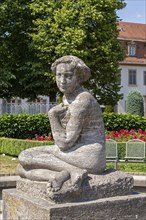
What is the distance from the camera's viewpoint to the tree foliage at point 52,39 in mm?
24938

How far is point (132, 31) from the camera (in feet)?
174

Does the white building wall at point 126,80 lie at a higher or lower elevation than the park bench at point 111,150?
higher

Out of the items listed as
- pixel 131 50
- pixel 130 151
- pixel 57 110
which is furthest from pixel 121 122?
pixel 131 50

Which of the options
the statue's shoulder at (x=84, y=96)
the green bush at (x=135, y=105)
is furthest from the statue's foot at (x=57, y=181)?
the green bush at (x=135, y=105)

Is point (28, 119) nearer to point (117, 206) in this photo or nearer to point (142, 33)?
point (117, 206)

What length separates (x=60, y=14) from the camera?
25.0 meters

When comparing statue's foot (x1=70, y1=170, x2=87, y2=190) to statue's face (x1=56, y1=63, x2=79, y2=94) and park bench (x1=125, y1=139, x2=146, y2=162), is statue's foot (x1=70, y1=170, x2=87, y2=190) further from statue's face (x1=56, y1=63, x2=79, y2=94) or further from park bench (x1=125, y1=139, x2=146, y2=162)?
park bench (x1=125, y1=139, x2=146, y2=162)

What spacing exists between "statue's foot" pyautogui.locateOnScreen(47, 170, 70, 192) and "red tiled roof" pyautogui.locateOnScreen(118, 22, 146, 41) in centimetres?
4699

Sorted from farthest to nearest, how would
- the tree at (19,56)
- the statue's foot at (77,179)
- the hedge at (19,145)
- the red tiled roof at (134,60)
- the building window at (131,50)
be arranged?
1. the building window at (131,50)
2. the red tiled roof at (134,60)
3. the tree at (19,56)
4. the hedge at (19,145)
5. the statue's foot at (77,179)

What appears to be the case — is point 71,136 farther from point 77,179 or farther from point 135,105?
point 135,105

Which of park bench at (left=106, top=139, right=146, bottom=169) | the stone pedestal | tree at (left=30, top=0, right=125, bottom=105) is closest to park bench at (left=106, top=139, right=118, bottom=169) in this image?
park bench at (left=106, top=139, right=146, bottom=169)

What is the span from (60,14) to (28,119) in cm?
853

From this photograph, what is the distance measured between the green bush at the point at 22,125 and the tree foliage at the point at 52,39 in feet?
19.7

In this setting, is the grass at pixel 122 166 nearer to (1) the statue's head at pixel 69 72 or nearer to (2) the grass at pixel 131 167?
(2) the grass at pixel 131 167
